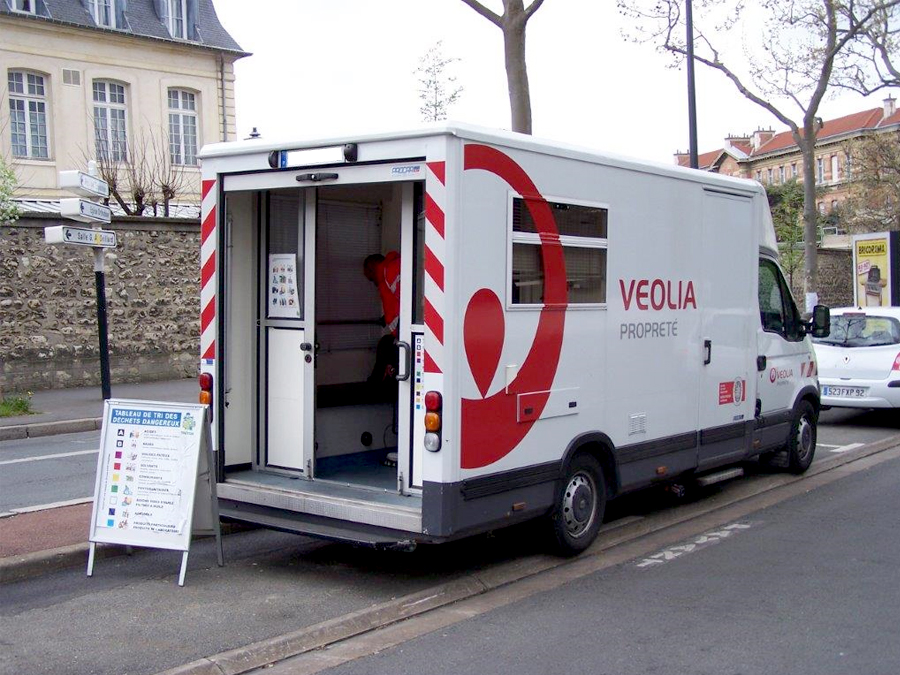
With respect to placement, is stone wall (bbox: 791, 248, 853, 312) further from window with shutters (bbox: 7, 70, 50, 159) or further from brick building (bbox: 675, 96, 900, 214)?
brick building (bbox: 675, 96, 900, 214)

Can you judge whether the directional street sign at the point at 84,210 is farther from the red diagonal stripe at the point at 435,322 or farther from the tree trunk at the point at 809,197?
the tree trunk at the point at 809,197

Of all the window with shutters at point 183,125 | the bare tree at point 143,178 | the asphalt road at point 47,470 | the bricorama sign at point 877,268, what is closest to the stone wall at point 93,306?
the bare tree at point 143,178

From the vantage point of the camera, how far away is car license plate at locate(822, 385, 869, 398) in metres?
13.4

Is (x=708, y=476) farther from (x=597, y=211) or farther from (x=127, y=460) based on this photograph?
(x=127, y=460)

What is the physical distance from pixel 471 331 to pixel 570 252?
3.91ft

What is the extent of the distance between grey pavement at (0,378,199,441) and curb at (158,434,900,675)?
938cm

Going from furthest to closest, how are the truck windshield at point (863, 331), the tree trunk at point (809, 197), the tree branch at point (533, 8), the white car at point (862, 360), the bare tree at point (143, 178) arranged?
the tree trunk at point (809, 197) → the bare tree at point (143, 178) → the tree branch at point (533, 8) → the truck windshield at point (863, 331) → the white car at point (862, 360)

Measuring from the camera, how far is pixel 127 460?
21.2ft

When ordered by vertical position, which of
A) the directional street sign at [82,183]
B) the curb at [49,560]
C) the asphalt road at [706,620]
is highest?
the directional street sign at [82,183]

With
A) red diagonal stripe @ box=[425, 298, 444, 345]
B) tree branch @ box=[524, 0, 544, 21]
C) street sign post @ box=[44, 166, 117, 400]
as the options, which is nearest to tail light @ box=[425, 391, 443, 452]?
red diagonal stripe @ box=[425, 298, 444, 345]

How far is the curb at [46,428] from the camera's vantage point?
1421 cm

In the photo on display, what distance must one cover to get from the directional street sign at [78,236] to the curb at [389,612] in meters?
8.02

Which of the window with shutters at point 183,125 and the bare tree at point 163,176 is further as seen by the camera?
the window with shutters at point 183,125

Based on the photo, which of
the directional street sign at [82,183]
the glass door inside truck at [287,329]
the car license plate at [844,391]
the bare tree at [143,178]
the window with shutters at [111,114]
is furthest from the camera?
the window with shutters at [111,114]
